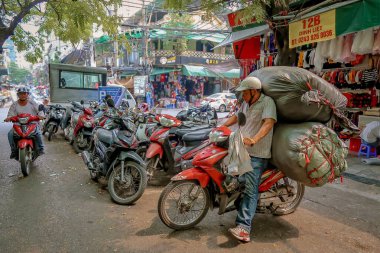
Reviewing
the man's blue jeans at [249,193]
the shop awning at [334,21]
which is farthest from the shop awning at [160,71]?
the man's blue jeans at [249,193]

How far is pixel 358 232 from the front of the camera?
335 cm

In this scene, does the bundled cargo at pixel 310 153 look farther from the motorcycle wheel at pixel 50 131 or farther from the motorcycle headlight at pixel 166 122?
the motorcycle wheel at pixel 50 131

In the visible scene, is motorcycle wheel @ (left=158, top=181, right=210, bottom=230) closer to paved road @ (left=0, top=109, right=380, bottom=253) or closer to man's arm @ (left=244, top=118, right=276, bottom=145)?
paved road @ (left=0, top=109, right=380, bottom=253)

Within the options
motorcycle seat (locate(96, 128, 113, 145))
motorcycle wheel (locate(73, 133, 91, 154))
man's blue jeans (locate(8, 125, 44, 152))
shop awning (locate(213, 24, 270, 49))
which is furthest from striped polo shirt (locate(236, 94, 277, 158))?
motorcycle wheel (locate(73, 133, 91, 154))

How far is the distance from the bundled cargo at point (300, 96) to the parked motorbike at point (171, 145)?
1.75 meters

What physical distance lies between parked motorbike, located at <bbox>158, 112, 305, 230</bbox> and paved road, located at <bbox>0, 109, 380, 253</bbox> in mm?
187

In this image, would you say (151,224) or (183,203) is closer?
(183,203)

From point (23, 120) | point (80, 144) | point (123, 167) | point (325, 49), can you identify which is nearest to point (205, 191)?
point (123, 167)

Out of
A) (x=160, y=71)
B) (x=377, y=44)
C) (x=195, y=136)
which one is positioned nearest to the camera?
(x=195, y=136)

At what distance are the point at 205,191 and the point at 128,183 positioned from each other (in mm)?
1417

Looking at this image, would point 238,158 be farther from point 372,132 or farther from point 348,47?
point 348,47

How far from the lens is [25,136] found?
18.0 ft

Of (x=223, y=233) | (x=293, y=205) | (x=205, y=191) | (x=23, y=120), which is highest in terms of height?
(x=23, y=120)

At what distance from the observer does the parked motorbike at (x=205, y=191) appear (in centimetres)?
313
